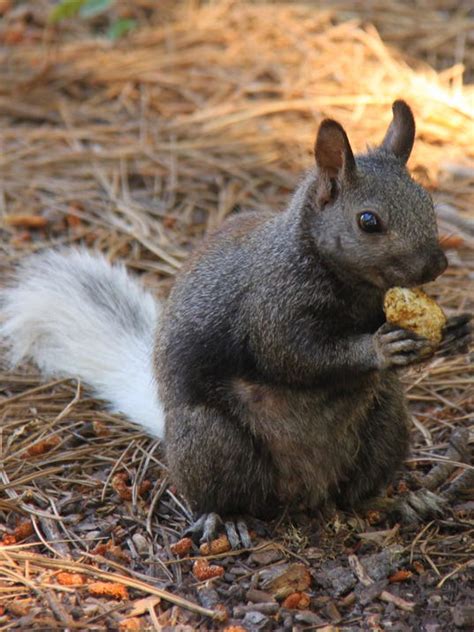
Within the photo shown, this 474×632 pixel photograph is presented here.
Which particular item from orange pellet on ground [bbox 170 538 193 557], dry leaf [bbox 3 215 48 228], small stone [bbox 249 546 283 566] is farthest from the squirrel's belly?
dry leaf [bbox 3 215 48 228]

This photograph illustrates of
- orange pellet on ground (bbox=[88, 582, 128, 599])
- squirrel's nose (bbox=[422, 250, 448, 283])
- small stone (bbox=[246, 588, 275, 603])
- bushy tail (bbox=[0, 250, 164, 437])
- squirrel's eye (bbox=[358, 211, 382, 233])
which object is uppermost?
squirrel's eye (bbox=[358, 211, 382, 233])

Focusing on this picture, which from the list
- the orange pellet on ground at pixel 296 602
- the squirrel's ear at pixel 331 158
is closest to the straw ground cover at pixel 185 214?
the orange pellet on ground at pixel 296 602

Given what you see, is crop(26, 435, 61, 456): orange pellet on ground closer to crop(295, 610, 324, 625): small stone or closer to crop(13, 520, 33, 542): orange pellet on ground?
crop(13, 520, 33, 542): orange pellet on ground

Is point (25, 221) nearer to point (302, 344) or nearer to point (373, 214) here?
point (302, 344)

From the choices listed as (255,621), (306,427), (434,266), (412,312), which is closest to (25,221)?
(306,427)

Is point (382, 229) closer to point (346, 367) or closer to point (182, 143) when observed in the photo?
point (346, 367)

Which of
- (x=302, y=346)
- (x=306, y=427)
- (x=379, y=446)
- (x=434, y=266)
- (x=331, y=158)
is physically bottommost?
(x=379, y=446)

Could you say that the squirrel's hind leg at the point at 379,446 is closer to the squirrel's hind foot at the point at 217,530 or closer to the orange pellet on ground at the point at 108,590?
the squirrel's hind foot at the point at 217,530

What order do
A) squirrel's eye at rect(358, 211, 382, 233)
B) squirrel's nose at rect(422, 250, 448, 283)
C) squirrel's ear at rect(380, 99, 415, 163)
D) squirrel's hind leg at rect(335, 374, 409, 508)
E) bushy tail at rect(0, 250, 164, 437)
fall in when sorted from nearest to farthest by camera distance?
squirrel's nose at rect(422, 250, 448, 283), squirrel's eye at rect(358, 211, 382, 233), squirrel's ear at rect(380, 99, 415, 163), squirrel's hind leg at rect(335, 374, 409, 508), bushy tail at rect(0, 250, 164, 437)
